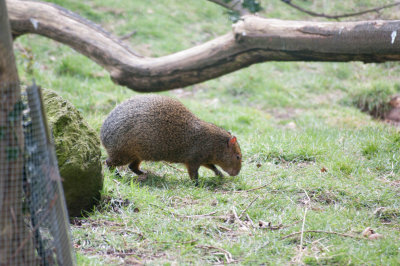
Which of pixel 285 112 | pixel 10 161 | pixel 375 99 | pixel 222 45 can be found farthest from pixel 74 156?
pixel 375 99

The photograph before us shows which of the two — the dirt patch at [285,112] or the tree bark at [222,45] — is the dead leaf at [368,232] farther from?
the dirt patch at [285,112]

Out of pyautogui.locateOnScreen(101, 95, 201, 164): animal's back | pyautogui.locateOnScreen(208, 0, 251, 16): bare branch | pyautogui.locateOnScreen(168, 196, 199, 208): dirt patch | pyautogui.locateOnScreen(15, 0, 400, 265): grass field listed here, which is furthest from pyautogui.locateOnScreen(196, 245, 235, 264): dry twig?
pyautogui.locateOnScreen(208, 0, 251, 16): bare branch

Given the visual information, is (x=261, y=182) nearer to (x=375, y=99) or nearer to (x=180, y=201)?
(x=180, y=201)

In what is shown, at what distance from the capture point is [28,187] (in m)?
2.74

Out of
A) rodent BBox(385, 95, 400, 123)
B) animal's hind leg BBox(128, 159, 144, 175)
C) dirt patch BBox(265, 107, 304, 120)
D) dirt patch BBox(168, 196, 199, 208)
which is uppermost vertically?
dirt patch BBox(168, 196, 199, 208)

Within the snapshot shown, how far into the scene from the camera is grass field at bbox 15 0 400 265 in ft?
11.8

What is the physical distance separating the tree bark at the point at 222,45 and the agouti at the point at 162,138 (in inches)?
62.7

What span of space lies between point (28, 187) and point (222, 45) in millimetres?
4883

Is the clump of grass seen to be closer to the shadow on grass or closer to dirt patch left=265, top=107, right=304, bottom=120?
dirt patch left=265, top=107, right=304, bottom=120

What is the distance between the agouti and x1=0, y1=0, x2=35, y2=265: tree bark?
274cm

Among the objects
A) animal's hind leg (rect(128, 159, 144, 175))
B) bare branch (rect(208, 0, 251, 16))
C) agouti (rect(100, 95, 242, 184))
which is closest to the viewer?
agouti (rect(100, 95, 242, 184))

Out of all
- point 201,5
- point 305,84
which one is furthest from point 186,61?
point 201,5

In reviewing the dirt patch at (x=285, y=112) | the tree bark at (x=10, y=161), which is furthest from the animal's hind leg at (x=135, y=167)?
the dirt patch at (x=285, y=112)

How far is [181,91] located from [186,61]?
3.05 meters
